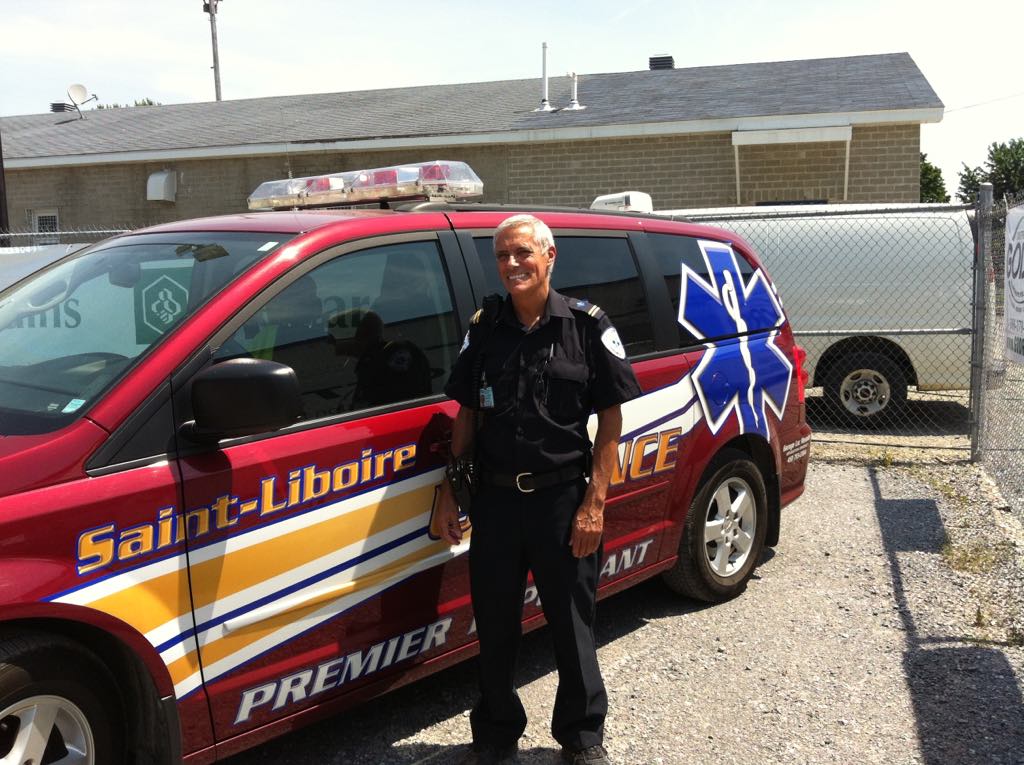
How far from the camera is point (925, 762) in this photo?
321 centimetres

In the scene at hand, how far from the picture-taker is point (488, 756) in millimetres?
3104

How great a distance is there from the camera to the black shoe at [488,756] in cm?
310

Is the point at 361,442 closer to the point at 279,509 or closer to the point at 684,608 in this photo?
the point at 279,509

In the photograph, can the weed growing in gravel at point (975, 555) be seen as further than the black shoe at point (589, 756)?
Yes

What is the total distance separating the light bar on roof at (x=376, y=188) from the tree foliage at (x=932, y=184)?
162ft

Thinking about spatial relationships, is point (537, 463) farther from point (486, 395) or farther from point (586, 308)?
point (586, 308)

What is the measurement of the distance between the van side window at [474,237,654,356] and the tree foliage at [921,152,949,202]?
49048 mm

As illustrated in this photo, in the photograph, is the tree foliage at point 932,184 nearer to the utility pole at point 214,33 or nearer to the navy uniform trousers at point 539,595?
the utility pole at point 214,33

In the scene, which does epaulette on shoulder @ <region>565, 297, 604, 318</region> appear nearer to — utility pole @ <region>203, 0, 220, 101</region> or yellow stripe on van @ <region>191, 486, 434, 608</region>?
yellow stripe on van @ <region>191, 486, 434, 608</region>

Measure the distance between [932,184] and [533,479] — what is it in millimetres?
53972

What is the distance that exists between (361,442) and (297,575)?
0.45 metres

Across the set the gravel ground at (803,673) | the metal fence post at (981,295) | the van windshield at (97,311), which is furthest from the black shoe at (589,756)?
the metal fence post at (981,295)

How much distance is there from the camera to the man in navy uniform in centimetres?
291

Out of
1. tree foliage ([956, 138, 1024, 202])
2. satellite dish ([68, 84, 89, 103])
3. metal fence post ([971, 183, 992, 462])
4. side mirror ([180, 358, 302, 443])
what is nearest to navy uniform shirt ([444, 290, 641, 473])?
side mirror ([180, 358, 302, 443])
